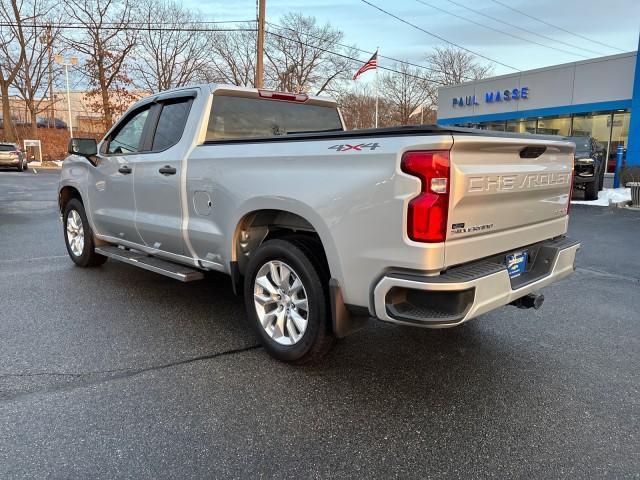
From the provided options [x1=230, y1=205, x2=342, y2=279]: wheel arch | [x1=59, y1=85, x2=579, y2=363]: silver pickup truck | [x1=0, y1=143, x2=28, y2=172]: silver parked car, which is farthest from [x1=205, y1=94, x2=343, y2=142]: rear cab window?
[x1=0, y1=143, x2=28, y2=172]: silver parked car

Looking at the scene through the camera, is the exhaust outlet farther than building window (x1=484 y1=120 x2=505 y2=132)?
No

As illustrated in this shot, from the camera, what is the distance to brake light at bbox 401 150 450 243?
2.61 m

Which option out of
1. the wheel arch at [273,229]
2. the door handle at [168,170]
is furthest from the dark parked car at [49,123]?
the wheel arch at [273,229]

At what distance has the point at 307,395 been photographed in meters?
3.12

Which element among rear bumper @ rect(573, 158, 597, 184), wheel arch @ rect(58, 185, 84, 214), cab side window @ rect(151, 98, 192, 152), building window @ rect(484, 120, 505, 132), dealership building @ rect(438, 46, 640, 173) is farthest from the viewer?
building window @ rect(484, 120, 505, 132)

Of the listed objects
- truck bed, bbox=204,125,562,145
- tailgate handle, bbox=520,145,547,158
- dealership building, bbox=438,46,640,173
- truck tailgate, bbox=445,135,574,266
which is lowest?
truck tailgate, bbox=445,135,574,266

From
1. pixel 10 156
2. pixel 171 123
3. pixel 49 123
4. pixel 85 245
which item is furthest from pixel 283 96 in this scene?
pixel 49 123

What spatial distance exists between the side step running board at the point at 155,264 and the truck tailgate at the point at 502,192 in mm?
2329

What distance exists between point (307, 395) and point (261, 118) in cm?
270

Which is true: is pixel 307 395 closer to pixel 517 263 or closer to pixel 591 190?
pixel 517 263

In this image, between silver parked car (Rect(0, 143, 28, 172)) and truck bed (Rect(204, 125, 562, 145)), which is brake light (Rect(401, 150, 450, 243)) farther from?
silver parked car (Rect(0, 143, 28, 172))

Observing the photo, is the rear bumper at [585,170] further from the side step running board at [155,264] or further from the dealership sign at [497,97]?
the side step running board at [155,264]

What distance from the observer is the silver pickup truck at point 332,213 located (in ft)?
8.84

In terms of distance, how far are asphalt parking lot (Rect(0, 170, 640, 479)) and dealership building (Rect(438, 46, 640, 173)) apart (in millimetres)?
17986
